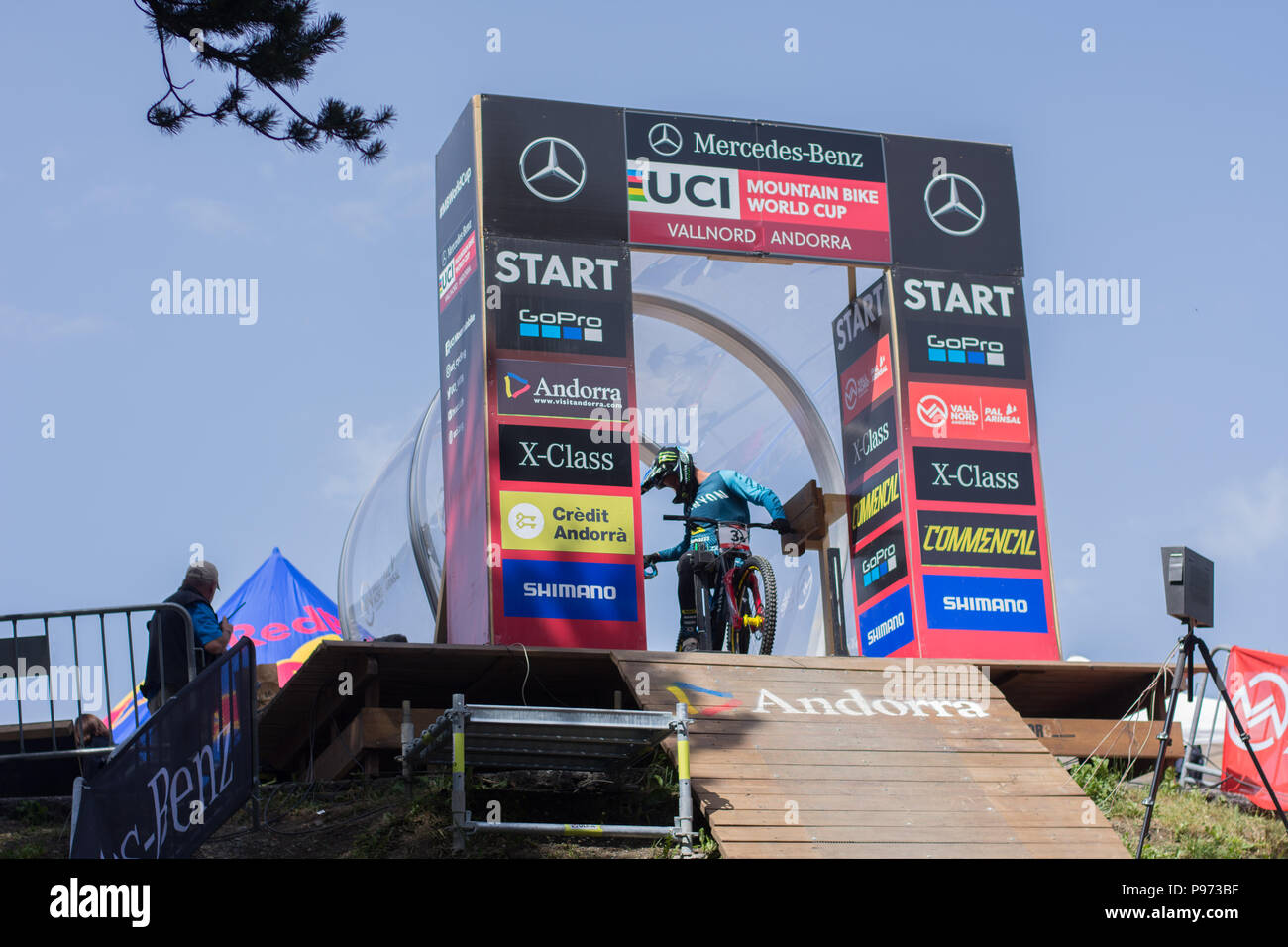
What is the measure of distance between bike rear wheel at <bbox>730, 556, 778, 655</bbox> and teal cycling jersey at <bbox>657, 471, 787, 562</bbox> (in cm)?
49

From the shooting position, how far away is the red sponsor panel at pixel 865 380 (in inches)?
640

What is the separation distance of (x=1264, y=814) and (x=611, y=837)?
5728 millimetres

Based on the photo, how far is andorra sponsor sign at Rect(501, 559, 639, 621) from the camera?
14.3 meters

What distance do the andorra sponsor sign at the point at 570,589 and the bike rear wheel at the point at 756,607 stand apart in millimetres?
924

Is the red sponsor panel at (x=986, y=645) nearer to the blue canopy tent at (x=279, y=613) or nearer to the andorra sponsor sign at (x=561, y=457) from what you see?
the andorra sponsor sign at (x=561, y=457)

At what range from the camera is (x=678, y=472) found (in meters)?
15.4

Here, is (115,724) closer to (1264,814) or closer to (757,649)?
(757,649)

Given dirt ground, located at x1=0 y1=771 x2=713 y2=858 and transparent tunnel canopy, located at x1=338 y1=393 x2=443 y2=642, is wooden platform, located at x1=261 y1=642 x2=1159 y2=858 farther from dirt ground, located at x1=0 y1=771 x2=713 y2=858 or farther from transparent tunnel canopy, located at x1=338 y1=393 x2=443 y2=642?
transparent tunnel canopy, located at x1=338 y1=393 x2=443 y2=642

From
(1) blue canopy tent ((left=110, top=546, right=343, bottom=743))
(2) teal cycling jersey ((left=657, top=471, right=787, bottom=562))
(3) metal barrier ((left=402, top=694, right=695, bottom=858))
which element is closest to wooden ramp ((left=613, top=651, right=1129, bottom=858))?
(3) metal barrier ((left=402, top=694, right=695, bottom=858))

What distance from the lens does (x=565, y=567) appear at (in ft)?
47.6

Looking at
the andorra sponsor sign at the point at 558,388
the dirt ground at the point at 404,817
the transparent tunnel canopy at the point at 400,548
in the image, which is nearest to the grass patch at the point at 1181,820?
the dirt ground at the point at 404,817

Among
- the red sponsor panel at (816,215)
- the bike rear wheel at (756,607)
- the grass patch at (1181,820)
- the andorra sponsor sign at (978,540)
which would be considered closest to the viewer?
the grass patch at (1181,820)

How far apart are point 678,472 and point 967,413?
290cm
